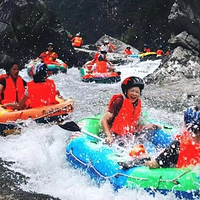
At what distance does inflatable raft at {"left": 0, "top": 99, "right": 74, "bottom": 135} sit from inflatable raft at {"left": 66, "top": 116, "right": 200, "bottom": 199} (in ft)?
3.53

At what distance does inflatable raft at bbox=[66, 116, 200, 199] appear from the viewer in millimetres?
3578

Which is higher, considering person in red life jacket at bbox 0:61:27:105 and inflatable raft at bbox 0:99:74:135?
person in red life jacket at bbox 0:61:27:105

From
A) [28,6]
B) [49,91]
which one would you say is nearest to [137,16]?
[28,6]

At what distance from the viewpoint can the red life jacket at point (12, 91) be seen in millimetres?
6773

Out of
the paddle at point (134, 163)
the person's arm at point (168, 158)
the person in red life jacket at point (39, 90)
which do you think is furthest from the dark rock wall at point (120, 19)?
the person's arm at point (168, 158)

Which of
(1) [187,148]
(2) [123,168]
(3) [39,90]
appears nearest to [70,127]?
(2) [123,168]

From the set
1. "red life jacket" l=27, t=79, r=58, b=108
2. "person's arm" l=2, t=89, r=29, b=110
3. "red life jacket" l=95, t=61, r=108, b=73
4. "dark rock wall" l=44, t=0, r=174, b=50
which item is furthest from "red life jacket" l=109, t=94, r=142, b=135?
"dark rock wall" l=44, t=0, r=174, b=50

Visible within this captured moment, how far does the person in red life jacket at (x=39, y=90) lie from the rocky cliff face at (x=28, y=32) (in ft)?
33.3

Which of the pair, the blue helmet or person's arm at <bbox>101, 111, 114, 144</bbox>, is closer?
the blue helmet

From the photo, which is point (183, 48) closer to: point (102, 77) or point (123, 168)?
point (102, 77)

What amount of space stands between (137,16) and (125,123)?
2347 centimetres

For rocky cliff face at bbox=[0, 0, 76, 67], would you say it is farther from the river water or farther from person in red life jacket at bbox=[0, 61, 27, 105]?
person in red life jacket at bbox=[0, 61, 27, 105]

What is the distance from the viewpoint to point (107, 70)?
41.8ft

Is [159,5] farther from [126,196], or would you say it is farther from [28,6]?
[126,196]
